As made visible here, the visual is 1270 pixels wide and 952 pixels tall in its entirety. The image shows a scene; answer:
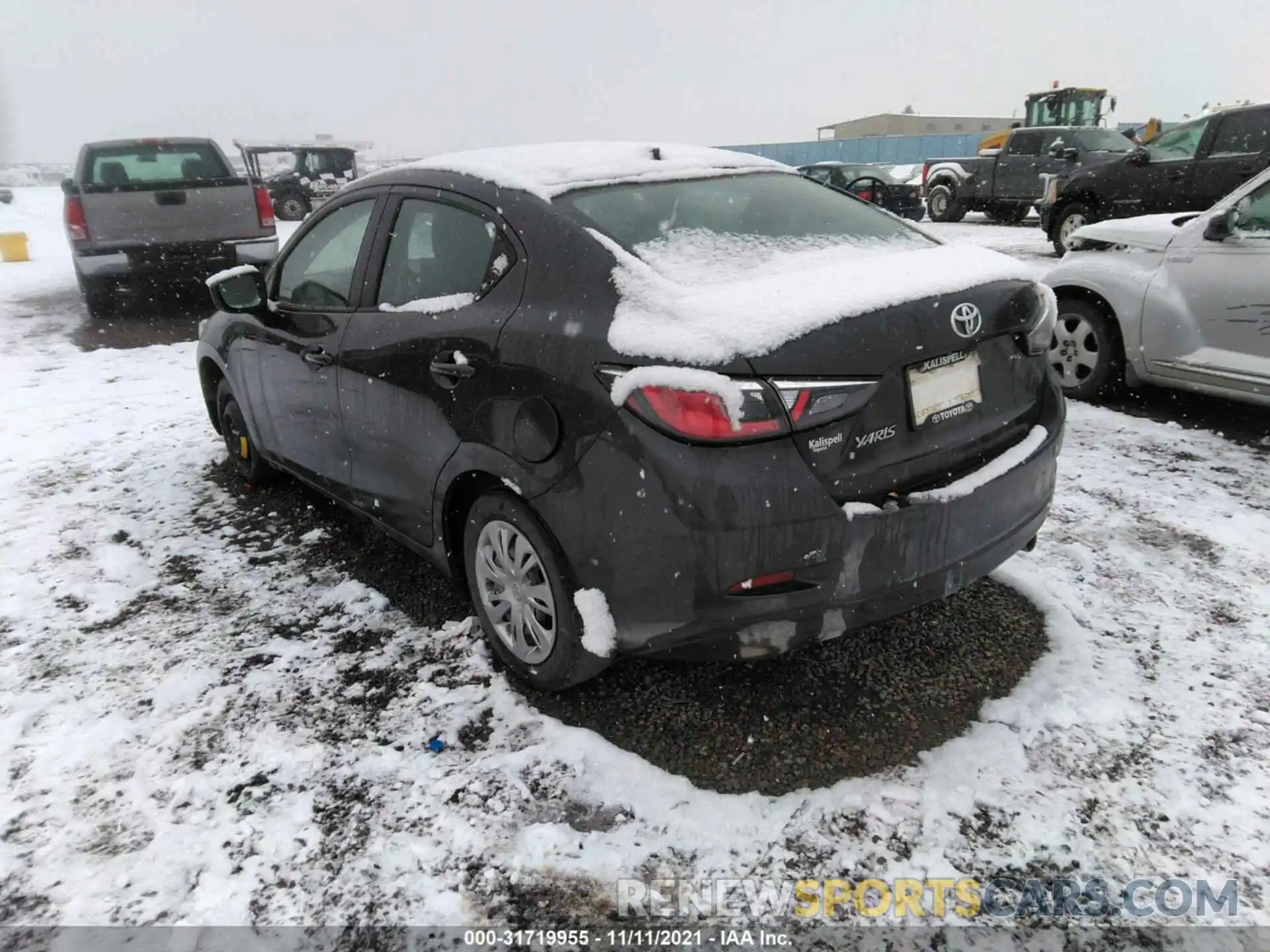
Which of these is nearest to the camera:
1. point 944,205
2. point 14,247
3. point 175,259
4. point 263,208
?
point 175,259

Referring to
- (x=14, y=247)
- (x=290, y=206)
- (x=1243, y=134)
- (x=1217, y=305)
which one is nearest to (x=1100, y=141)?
(x=1243, y=134)

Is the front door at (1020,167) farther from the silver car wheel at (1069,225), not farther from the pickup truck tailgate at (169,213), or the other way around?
the pickup truck tailgate at (169,213)

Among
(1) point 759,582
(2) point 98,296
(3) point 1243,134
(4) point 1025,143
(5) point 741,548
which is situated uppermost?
(4) point 1025,143

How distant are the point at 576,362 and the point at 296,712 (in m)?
1.50

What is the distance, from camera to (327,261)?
3.46m

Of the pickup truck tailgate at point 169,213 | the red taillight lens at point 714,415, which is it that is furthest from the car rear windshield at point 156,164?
the red taillight lens at point 714,415

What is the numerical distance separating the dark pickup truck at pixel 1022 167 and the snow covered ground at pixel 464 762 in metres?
14.9

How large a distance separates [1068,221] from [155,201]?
12157 millimetres

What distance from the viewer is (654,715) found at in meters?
2.61

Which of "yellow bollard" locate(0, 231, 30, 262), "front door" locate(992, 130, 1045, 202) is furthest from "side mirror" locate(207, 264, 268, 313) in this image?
"front door" locate(992, 130, 1045, 202)

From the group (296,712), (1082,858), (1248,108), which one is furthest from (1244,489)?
(1248,108)

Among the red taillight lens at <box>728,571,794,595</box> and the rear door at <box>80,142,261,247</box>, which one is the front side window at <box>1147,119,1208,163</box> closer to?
the rear door at <box>80,142,261,247</box>

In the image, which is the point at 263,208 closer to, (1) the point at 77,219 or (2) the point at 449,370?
(1) the point at 77,219

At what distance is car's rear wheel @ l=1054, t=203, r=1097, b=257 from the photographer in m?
12.0
